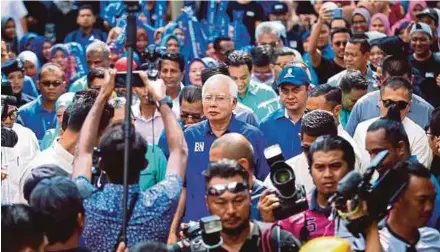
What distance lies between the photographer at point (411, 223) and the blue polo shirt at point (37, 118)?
20.7ft

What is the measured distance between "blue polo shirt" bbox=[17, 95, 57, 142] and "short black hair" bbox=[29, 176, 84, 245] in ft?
20.2

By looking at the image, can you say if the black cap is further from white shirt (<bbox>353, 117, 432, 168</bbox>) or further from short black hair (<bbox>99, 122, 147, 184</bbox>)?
short black hair (<bbox>99, 122, 147, 184</bbox>)

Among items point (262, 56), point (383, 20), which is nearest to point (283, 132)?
point (262, 56)

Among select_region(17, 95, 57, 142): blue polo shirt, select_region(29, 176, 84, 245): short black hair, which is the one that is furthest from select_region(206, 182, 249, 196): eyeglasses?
select_region(17, 95, 57, 142): blue polo shirt

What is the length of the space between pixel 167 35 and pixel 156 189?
29.1 feet

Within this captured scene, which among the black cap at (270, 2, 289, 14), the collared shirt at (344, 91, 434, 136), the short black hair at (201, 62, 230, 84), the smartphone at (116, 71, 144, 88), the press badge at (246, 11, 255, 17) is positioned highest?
the smartphone at (116, 71, 144, 88)

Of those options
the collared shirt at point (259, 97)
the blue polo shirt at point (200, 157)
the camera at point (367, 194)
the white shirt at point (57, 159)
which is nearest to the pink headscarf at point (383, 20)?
the collared shirt at point (259, 97)

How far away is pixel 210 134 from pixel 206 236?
3.06 meters

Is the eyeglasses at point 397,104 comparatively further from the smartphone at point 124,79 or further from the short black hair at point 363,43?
the short black hair at point 363,43

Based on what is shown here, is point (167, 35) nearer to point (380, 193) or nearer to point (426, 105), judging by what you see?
point (426, 105)

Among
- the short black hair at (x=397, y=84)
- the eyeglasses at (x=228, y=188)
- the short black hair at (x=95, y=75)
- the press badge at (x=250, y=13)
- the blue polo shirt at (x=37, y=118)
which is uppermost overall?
the press badge at (x=250, y=13)

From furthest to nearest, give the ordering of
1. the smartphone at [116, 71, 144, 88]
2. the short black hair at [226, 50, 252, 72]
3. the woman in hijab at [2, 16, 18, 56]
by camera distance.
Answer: the woman in hijab at [2, 16, 18, 56], the short black hair at [226, 50, 252, 72], the smartphone at [116, 71, 144, 88]

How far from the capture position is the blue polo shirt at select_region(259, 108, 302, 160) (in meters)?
10.0

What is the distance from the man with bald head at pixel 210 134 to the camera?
8.99 meters
